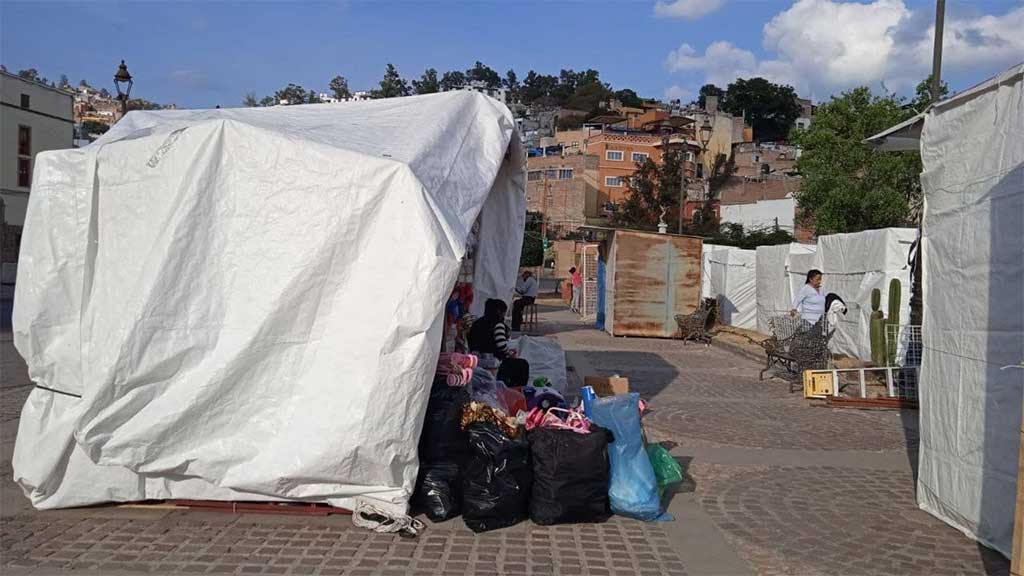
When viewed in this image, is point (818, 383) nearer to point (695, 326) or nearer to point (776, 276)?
point (695, 326)

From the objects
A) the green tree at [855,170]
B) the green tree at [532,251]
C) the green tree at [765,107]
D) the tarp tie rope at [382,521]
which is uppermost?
the green tree at [765,107]

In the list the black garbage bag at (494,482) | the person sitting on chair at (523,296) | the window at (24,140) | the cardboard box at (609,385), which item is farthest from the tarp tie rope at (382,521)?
the window at (24,140)

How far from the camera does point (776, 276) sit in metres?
19.6

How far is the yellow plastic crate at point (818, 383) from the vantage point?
1088 cm

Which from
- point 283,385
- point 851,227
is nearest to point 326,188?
point 283,385

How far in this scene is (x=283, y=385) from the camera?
5.31m

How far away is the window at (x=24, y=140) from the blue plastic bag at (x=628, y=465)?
41664 millimetres

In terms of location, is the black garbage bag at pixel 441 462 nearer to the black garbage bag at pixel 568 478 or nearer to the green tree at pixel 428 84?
the black garbage bag at pixel 568 478

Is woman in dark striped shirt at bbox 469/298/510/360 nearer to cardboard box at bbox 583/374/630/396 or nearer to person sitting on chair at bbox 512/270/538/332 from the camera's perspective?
cardboard box at bbox 583/374/630/396

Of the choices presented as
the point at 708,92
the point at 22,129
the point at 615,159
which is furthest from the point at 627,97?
the point at 22,129

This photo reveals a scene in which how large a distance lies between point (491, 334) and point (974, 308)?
14.5ft

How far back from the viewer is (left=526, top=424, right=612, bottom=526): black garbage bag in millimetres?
5488

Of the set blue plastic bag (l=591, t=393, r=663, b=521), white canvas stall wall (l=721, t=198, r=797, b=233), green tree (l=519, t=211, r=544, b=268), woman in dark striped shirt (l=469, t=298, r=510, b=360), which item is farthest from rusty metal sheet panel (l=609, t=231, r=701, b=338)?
green tree (l=519, t=211, r=544, b=268)

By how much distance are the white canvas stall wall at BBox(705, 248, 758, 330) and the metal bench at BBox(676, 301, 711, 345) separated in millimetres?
2531
